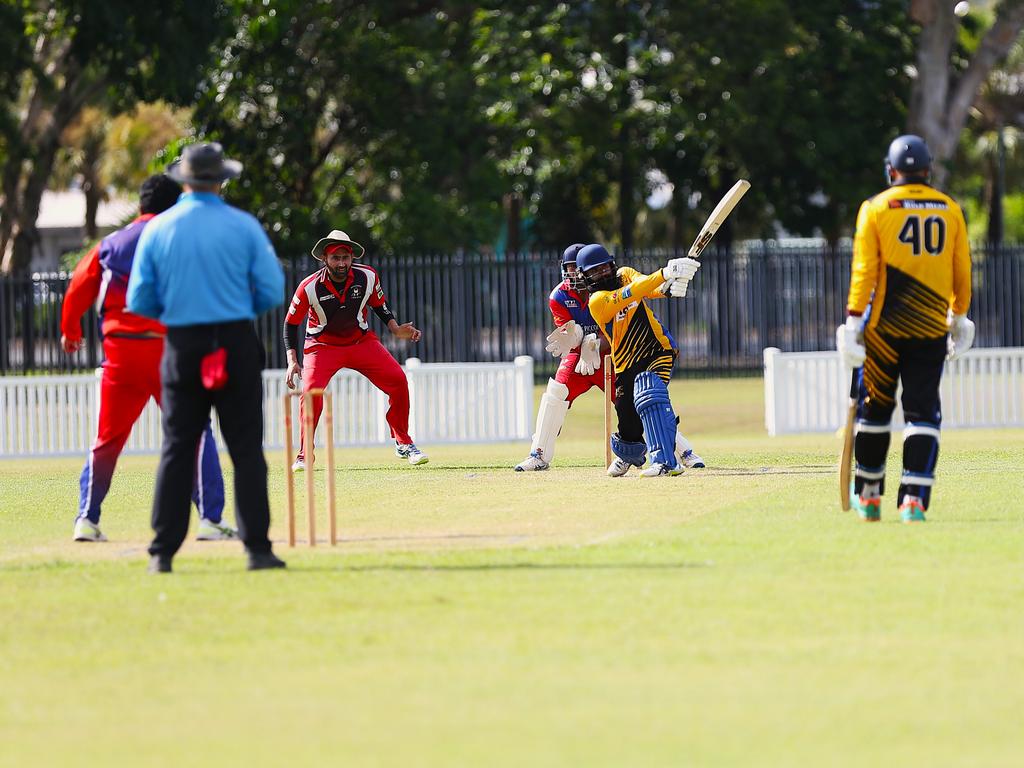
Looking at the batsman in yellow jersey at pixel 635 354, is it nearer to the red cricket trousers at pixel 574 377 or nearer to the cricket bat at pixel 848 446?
the red cricket trousers at pixel 574 377

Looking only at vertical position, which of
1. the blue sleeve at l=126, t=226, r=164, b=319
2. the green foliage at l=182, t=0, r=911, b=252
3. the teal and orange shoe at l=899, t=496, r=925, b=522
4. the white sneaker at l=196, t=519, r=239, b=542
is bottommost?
the white sneaker at l=196, t=519, r=239, b=542

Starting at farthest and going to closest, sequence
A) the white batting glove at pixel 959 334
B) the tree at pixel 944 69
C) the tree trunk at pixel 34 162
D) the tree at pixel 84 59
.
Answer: the tree at pixel 944 69, the tree trunk at pixel 34 162, the tree at pixel 84 59, the white batting glove at pixel 959 334

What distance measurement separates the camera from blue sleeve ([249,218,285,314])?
865 cm

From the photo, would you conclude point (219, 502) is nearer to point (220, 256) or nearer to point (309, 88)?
point (220, 256)

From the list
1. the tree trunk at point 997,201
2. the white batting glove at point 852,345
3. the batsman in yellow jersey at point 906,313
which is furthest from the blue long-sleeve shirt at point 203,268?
the tree trunk at point 997,201

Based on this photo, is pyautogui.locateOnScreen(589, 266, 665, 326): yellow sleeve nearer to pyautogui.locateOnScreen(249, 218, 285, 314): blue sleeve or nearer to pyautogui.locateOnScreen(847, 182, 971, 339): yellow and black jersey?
pyautogui.locateOnScreen(847, 182, 971, 339): yellow and black jersey

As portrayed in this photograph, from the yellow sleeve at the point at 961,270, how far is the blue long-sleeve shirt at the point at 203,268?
3.73 m

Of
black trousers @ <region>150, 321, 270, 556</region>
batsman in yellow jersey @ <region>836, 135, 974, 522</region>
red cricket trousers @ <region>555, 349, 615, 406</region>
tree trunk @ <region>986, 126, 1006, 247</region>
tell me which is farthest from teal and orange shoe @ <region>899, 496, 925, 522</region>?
tree trunk @ <region>986, 126, 1006, 247</region>

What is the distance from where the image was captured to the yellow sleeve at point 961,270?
993cm

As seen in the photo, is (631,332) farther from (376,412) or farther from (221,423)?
(376,412)

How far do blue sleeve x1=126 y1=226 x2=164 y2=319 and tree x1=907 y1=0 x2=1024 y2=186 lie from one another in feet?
92.4

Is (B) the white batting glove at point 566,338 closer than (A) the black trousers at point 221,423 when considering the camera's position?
No

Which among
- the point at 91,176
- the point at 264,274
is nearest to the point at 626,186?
the point at 91,176

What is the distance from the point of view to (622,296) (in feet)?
42.7
